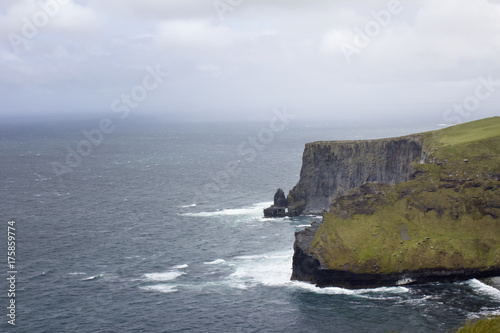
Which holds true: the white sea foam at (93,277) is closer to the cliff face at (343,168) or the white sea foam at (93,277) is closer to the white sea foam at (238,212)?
the white sea foam at (238,212)

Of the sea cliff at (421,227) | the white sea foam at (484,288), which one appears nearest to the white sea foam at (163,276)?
the sea cliff at (421,227)

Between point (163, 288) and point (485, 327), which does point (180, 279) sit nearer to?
point (163, 288)

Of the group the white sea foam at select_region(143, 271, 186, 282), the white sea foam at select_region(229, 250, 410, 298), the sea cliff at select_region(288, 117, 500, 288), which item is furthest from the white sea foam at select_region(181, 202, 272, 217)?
the white sea foam at select_region(143, 271, 186, 282)

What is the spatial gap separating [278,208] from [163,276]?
139ft

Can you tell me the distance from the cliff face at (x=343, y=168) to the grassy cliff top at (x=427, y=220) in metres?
14.6

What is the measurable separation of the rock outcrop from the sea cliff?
30090mm

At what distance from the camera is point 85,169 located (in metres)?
198

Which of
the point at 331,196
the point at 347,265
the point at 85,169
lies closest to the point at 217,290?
the point at 347,265

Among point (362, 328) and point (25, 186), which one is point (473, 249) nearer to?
point (362, 328)

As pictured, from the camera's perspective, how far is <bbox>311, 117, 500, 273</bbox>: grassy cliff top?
3162 inches

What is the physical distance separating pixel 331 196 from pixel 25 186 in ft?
285

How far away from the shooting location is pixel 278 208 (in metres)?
122

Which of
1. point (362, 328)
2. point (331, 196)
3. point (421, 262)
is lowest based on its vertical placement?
point (362, 328)

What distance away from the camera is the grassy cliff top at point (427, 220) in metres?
80.3
